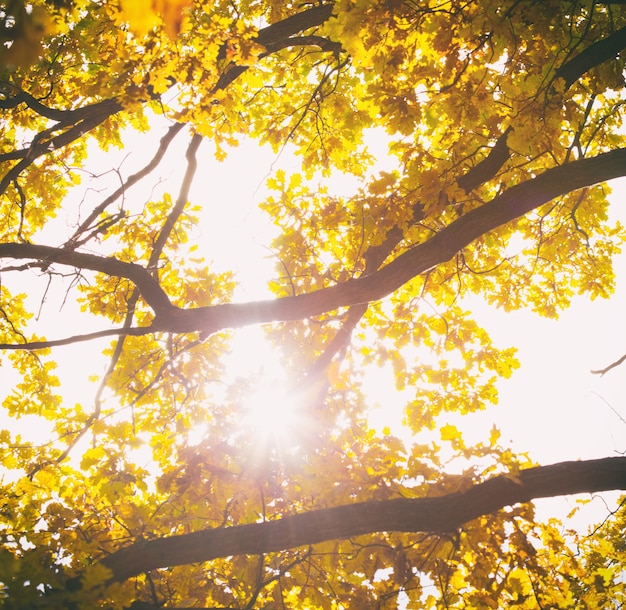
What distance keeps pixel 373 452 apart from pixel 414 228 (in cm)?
193

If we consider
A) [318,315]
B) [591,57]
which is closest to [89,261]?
[318,315]

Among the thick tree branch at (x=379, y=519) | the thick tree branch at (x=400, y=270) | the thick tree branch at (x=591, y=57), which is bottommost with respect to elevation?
the thick tree branch at (x=379, y=519)

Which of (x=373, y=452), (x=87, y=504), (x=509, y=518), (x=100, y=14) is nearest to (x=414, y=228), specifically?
(x=373, y=452)

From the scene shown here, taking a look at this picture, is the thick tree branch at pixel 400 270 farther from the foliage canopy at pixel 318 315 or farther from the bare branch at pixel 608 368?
the bare branch at pixel 608 368

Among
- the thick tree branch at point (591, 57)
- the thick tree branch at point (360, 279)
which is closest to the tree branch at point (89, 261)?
the thick tree branch at point (360, 279)

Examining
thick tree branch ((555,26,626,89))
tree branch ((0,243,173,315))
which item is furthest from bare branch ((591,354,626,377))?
tree branch ((0,243,173,315))

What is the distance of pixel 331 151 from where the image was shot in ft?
16.0

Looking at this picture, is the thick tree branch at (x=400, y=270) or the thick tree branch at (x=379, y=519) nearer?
the thick tree branch at (x=379, y=519)

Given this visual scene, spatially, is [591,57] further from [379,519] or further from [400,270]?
[379,519]

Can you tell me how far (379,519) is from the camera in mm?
2736

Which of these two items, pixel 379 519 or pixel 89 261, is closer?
pixel 379 519

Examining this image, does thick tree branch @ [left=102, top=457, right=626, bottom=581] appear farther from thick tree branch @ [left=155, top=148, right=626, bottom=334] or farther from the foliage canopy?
thick tree branch @ [left=155, top=148, right=626, bottom=334]

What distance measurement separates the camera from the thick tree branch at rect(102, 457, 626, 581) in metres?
2.66

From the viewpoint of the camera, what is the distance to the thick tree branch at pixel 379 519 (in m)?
2.66
